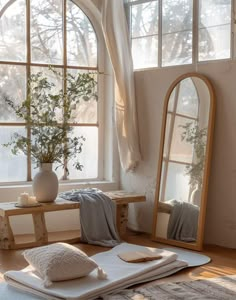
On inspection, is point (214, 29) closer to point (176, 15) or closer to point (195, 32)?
point (195, 32)

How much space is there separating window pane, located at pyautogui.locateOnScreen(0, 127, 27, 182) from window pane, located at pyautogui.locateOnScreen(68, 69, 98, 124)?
2.08 feet

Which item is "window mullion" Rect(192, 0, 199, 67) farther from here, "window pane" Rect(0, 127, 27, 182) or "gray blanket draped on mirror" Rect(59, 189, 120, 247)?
"window pane" Rect(0, 127, 27, 182)

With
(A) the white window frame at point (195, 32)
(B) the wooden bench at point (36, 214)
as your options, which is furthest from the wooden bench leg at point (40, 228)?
(A) the white window frame at point (195, 32)

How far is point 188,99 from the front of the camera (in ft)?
17.4

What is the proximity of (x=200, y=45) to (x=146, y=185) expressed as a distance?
5.07 ft

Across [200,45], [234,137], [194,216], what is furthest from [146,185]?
[200,45]

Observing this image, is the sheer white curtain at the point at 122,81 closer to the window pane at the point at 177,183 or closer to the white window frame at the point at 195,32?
the white window frame at the point at 195,32

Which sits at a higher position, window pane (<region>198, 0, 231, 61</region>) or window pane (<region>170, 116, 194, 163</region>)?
window pane (<region>198, 0, 231, 61</region>)

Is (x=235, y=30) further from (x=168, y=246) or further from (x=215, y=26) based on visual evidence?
(x=168, y=246)

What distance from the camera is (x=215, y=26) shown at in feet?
17.1

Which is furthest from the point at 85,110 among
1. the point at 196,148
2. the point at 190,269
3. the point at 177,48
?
the point at 190,269

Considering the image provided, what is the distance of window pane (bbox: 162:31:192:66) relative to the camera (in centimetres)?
545

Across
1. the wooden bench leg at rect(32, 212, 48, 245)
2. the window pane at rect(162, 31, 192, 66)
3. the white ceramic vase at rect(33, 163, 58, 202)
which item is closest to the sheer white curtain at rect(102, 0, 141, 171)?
the window pane at rect(162, 31, 192, 66)

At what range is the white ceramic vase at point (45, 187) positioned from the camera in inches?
203
